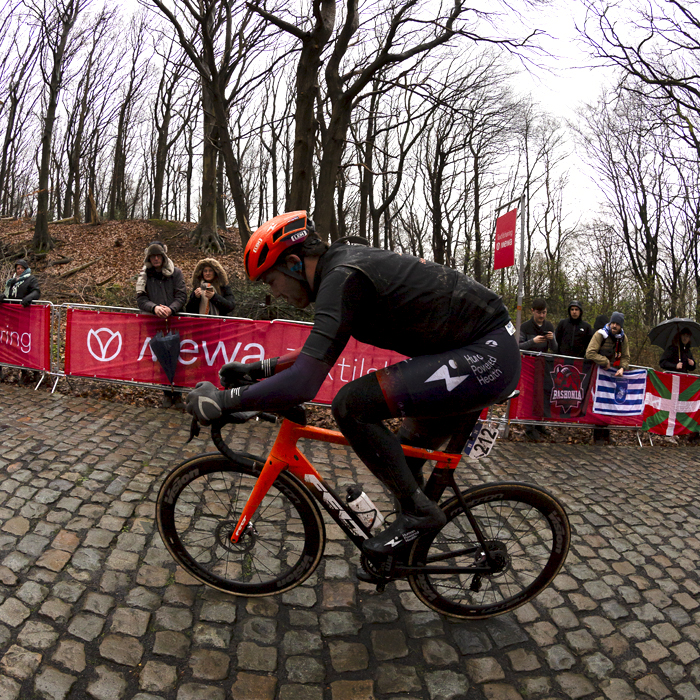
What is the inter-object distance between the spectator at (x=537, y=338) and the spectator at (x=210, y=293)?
14.1 feet

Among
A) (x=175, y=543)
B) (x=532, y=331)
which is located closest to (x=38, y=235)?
(x=532, y=331)

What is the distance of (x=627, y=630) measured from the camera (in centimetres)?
293

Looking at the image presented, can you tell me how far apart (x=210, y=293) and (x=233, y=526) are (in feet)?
15.5

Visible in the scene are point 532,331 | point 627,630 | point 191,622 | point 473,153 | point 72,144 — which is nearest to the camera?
point 191,622

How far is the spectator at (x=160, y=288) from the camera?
6.77 metres

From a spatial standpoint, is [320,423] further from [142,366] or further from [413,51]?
[413,51]

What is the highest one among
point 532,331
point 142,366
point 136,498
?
point 532,331

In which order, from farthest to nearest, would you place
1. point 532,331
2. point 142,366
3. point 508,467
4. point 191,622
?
point 532,331
point 142,366
point 508,467
point 191,622

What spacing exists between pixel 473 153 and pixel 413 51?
745 inches

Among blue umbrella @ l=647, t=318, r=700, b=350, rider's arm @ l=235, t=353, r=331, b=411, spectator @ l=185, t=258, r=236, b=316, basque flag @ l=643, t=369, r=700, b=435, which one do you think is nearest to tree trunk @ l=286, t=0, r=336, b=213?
spectator @ l=185, t=258, r=236, b=316

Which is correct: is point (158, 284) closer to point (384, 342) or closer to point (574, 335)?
point (384, 342)

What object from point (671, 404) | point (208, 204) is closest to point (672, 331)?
point (671, 404)

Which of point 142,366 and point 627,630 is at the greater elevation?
point 142,366

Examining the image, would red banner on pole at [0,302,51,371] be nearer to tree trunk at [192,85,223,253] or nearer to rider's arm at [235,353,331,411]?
rider's arm at [235,353,331,411]
